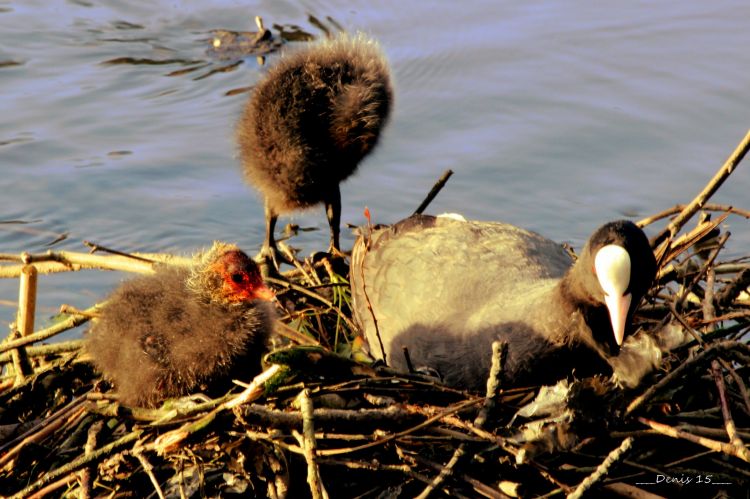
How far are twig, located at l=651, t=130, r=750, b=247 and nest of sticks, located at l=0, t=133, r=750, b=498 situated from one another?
42cm

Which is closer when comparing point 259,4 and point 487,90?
point 487,90

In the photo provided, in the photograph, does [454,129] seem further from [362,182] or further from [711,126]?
[711,126]

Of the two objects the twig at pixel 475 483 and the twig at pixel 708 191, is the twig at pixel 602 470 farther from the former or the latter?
the twig at pixel 708 191

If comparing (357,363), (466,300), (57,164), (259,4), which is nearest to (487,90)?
(259,4)

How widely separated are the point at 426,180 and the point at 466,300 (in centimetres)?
280

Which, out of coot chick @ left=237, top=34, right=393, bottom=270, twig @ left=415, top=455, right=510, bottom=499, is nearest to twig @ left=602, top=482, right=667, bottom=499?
twig @ left=415, top=455, right=510, bottom=499

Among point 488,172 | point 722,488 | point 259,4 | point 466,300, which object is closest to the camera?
point 722,488

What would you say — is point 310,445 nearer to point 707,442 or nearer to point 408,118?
point 707,442

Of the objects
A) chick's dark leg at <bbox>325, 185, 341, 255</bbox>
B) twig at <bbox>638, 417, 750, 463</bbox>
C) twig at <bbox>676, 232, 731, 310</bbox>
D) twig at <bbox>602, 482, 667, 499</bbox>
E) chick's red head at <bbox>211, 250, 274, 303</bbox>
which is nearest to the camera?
twig at <bbox>638, 417, 750, 463</bbox>

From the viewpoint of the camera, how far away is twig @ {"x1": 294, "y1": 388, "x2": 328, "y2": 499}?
136 inches

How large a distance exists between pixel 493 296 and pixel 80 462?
157cm

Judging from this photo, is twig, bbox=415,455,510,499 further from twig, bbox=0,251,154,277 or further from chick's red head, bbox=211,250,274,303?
twig, bbox=0,251,154,277

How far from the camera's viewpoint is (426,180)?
7262 mm

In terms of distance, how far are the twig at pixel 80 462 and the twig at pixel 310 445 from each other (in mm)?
573
